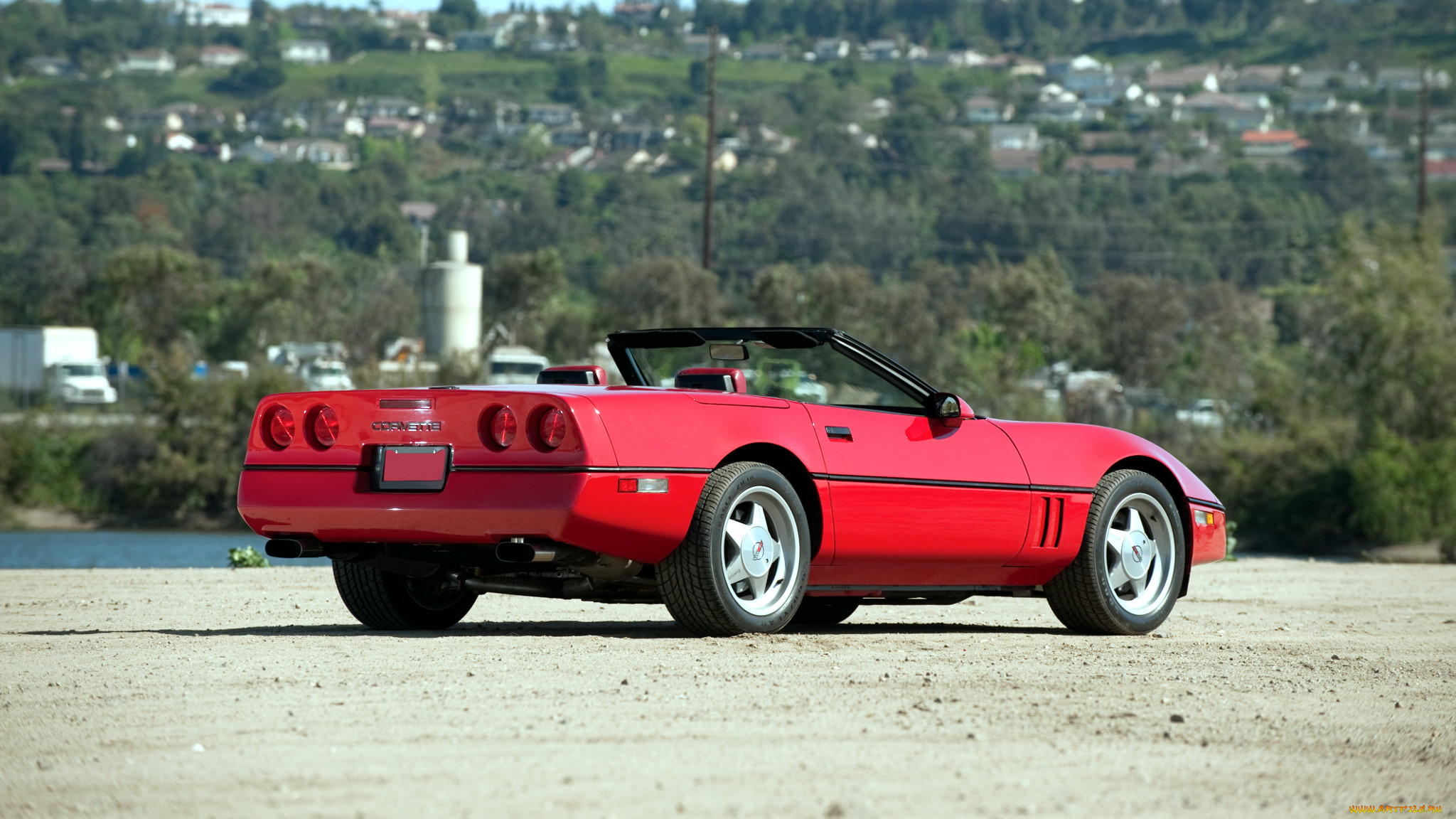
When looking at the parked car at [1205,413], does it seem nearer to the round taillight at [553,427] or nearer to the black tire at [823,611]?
the black tire at [823,611]

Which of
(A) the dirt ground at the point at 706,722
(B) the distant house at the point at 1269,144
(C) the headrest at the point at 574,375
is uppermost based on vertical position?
(B) the distant house at the point at 1269,144

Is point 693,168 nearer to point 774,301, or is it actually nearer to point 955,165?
point 955,165

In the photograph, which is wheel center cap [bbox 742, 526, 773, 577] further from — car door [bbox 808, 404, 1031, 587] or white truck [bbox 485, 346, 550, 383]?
white truck [bbox 485, 346, 550, 383]

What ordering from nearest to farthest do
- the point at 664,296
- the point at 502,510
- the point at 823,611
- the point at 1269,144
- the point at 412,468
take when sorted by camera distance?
the point at 502,510 < the point at 412,468 < the point at 823,611 < the point at 664,296 < the point at 1269,144

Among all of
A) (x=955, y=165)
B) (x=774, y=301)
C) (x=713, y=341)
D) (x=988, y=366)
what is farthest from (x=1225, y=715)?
(x=955, y=165)

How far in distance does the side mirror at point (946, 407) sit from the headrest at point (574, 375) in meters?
1.42

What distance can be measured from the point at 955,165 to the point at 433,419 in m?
173

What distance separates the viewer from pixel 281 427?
7.05 meters

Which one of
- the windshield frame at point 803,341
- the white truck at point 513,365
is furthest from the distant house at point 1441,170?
the windshield frame at point 803,341

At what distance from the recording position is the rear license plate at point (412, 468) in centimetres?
658

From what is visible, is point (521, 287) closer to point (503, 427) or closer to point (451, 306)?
point (451, 306)

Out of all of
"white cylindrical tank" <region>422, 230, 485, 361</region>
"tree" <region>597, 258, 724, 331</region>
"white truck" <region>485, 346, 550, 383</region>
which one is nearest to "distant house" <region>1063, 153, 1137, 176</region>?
"tree" <region>597, 258, 724, 331</region>

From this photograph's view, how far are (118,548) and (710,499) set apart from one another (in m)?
28.6

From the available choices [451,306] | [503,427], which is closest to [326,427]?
[503,427]
